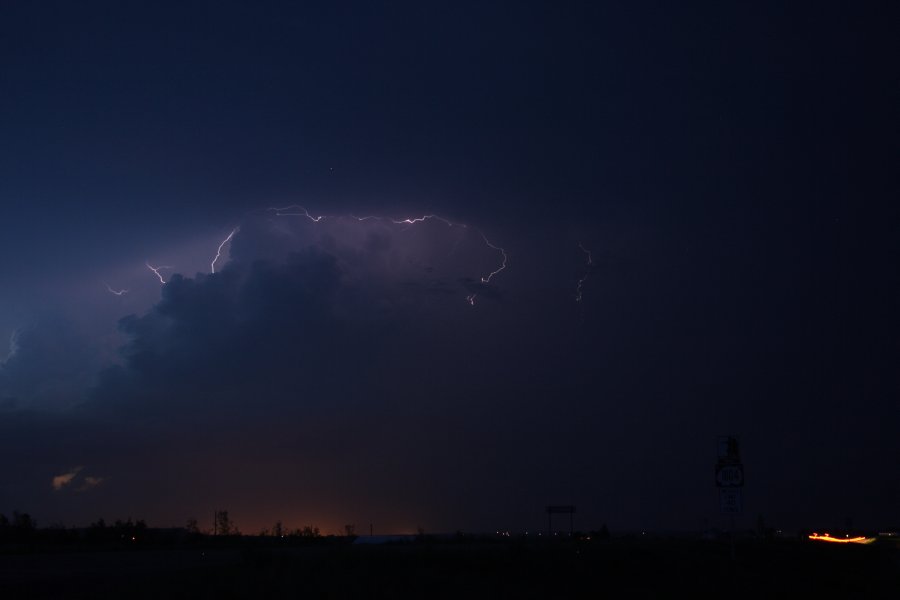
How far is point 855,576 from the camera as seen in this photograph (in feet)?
93.7

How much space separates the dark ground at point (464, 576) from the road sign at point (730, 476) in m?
2.39

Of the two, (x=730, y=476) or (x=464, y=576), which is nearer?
(x=464, y=576)

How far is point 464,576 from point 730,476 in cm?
871

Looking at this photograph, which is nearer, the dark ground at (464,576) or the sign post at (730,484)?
the dark ground at (464,576)

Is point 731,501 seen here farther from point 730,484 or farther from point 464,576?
point 464,576

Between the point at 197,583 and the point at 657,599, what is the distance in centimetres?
988

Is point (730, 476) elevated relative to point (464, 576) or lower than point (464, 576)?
elevated

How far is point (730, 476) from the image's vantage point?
26.7 meters

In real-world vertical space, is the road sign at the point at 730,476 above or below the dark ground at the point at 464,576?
above

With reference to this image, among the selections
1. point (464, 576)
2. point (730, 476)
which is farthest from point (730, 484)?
point (464, 576)

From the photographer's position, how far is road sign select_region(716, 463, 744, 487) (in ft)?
87.4

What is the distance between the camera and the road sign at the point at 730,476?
2665 cm

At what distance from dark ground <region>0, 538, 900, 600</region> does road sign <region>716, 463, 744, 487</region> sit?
7.85 ft

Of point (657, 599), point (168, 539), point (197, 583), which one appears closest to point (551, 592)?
point (657, 599)
